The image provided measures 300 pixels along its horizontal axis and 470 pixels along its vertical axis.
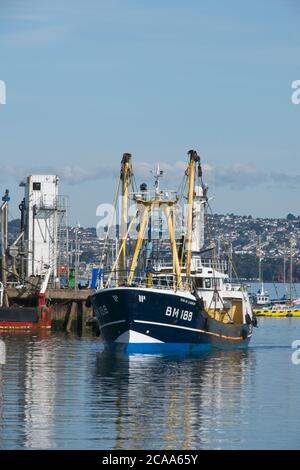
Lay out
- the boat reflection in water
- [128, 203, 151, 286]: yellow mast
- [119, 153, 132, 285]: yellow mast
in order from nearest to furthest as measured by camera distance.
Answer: the boat reflection in water → [128, 203, 151, 286]: yellow mast → [119, 153, 132, 285]: yellow mast

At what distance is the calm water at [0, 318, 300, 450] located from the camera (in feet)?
141

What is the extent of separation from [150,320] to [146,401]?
75.3ft

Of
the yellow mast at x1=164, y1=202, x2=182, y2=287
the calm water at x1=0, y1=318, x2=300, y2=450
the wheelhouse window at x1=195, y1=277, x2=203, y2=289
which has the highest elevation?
the yellow mast at x1=164, y1=202, x2=182, y2=287

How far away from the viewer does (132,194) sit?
80.4 meters

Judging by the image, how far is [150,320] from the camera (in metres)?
75.4

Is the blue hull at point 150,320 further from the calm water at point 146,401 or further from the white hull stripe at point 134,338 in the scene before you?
the calm water at point 146,401

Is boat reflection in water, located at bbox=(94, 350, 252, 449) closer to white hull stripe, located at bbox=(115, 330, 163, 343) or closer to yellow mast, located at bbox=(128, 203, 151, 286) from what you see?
white hull stripe, located at bbox=(115, 330, 163, 343)

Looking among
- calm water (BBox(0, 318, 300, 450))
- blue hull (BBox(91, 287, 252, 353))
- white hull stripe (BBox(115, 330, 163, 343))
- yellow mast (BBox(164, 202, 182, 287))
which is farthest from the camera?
yellow mast (BBox(164, 202, 182, 287))

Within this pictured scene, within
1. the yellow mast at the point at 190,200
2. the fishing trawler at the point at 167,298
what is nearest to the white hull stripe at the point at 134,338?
the fishing trawler at the point at 167,298

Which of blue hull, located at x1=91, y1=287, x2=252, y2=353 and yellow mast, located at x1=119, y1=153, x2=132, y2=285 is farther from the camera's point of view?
yellow mast, located at x1=119, y1=153, x2=132, y2=285

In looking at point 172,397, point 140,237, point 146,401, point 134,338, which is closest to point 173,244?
point 140,237

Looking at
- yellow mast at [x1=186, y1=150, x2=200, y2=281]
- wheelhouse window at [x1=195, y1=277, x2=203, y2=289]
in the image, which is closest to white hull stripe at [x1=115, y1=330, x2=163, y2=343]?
yellow mast at [x1=186, y1=150, x2=200, y2=281]

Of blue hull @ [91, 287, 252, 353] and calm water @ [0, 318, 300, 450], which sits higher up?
blue hull @ [91, 287, 252, 353]

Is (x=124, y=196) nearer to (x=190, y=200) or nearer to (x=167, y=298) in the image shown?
(x=190, y=200)
